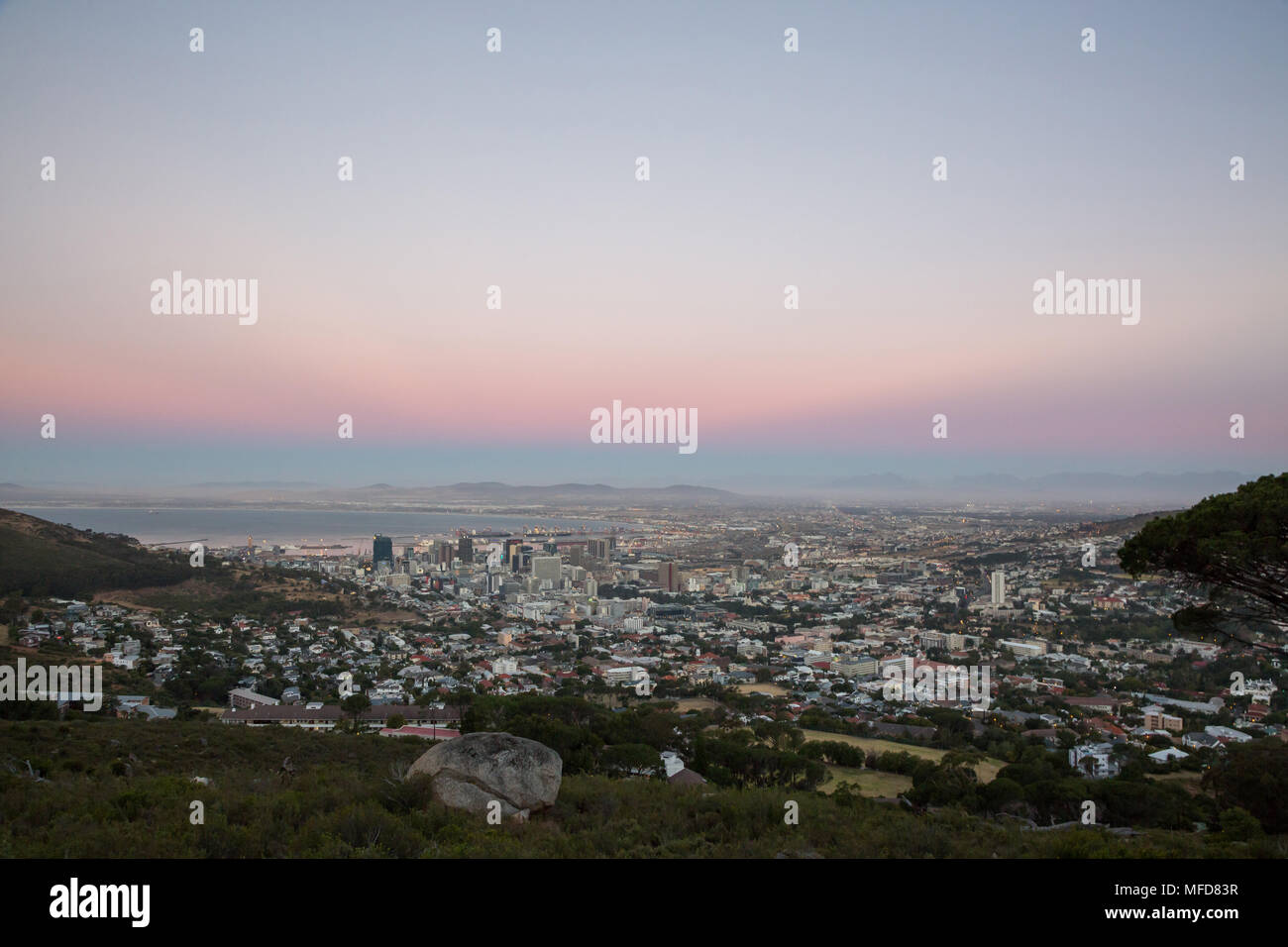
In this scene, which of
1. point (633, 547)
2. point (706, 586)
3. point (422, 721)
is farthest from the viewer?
point (633, 547)

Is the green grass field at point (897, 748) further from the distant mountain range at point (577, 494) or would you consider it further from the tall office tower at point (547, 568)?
the distant mountain range at point (577, 494)

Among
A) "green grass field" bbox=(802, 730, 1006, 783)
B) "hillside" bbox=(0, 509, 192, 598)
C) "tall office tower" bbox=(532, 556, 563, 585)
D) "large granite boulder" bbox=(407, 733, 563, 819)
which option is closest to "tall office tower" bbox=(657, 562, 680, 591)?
"tall office tower" bbox=(532, 556, 563, 585)

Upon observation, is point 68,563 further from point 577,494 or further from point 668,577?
point 577,494

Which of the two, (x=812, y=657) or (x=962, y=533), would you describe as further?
(x=962, y=533)
